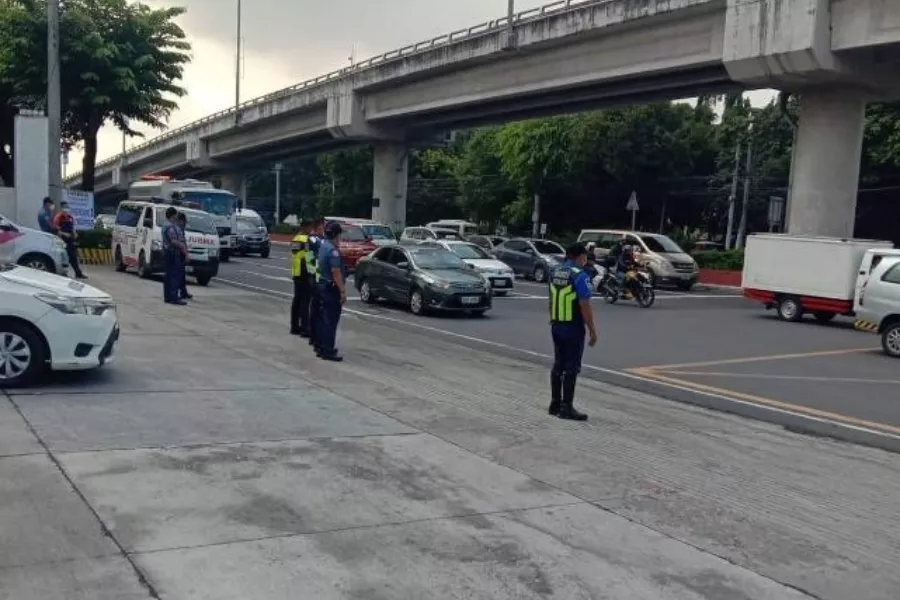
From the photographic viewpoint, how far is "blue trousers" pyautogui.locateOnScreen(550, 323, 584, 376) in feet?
29.3

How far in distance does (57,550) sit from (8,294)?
4436mm

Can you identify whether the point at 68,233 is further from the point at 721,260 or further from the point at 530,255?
the point at 721,260

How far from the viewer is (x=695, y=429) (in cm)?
908

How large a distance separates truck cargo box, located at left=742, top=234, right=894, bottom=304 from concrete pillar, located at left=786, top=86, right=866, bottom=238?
17.0 ft

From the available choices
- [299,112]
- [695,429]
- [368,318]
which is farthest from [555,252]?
[695,429]

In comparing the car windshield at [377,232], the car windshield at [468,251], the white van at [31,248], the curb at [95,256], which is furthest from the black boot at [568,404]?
the car windshield at [377,232]

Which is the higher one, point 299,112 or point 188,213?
A: point 299,112

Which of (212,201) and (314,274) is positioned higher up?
(212,201)

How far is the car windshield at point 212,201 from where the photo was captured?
114 ft

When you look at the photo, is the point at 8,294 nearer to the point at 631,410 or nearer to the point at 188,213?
the point at 631,410

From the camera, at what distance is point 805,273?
21.2m

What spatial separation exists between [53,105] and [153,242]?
15.4 feet

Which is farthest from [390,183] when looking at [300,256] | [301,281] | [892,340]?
[300,256]

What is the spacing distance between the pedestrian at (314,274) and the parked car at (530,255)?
64.3ft
